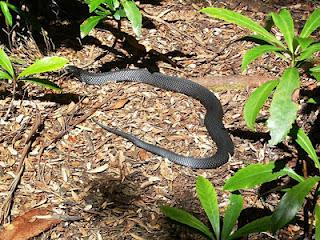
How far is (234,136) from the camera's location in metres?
3.98

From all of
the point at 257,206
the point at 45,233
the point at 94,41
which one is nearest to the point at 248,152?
the point at 257,206

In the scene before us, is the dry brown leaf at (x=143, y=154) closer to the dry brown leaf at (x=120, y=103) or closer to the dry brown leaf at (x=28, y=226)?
the dry brown leaf at (x=120, y=103)

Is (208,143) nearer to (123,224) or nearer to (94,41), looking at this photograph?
(123,224)

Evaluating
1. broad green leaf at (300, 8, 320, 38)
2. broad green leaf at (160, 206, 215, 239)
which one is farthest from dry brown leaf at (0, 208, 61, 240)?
broad green leaf at (300, 8, 320, 38)

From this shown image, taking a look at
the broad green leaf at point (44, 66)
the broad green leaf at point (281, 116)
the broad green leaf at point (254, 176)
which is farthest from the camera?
the broad green leaf at point (44, 66)

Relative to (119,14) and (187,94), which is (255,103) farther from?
(187,94)

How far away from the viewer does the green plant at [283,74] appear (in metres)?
1.87

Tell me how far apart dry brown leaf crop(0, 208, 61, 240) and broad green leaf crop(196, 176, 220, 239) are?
1022mm

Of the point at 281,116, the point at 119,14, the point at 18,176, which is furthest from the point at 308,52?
the point at 18,176

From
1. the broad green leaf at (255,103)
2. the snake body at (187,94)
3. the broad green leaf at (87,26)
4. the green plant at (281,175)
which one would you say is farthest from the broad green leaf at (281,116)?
the broad green leaf at (87,26)

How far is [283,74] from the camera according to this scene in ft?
6.77

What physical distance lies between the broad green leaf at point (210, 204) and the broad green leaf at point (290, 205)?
0.63 m

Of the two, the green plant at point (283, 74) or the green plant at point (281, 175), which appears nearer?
the green plant at point (283, 74)

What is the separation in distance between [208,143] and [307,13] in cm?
233
